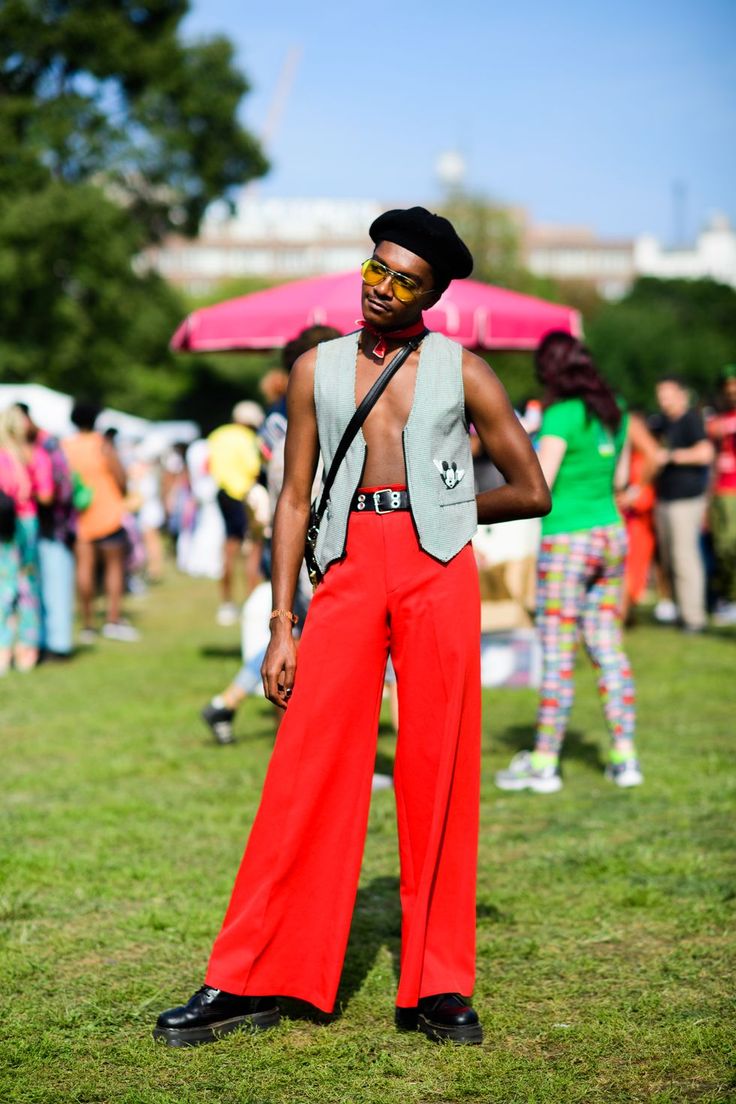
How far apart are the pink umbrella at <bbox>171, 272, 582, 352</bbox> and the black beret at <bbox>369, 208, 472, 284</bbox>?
6.06 metres

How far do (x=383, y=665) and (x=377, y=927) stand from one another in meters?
1.40

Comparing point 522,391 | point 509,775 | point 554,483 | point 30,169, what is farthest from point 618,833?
point 522,391

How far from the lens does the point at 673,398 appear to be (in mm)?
12648

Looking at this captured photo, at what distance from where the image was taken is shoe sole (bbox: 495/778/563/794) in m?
6.80

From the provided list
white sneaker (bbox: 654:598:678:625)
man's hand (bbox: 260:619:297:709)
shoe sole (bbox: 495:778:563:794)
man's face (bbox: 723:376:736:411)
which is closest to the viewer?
man's hand (bbox: 260:619:297:709)

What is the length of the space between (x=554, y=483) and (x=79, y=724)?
371cm

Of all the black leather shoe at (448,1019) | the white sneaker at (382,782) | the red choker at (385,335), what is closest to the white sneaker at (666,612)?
the white sneaker at (382,782)

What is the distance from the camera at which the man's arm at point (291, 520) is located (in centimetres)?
381

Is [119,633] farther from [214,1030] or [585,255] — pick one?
[585,255]

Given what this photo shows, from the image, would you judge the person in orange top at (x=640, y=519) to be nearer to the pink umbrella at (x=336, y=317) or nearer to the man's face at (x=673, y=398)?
the man's face at (x=673, y=398)

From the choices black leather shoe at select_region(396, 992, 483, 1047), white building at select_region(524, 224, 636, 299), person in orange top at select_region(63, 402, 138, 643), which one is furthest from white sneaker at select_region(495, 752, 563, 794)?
white building at select_region(524, 224, 636, 299)

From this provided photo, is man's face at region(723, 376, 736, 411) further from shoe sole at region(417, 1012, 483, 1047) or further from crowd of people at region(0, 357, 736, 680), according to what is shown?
shoe sole at region(417, 1012, 483, 1047)

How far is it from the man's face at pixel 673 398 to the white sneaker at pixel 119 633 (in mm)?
5193

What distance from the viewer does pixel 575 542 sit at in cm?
655
